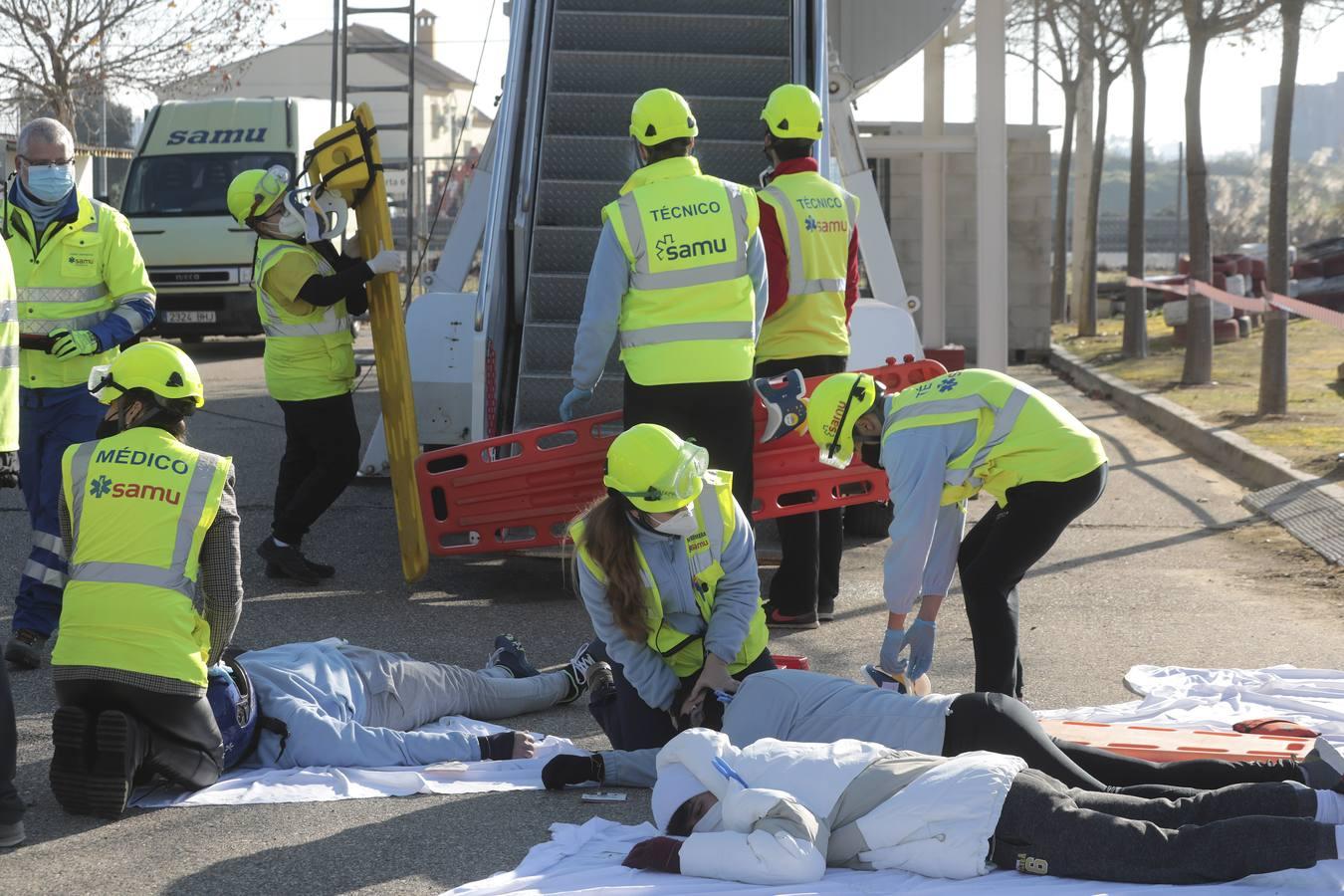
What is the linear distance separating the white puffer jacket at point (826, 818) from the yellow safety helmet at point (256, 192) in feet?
15.0

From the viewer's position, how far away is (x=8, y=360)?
5.36 metres

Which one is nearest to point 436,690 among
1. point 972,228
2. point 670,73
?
point 670,73

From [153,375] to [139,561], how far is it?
0.58m

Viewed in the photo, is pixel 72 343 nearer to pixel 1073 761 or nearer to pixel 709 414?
pixel 709 414

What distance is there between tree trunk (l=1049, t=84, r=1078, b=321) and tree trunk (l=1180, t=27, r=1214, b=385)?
10.1 metres

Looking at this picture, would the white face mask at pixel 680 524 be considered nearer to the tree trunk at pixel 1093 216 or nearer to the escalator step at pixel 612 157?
the escalator step at pixel 612 157

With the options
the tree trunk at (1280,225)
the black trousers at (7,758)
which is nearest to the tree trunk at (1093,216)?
the tree trunk at (1280,225)

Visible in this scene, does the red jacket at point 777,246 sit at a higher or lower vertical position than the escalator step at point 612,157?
lower

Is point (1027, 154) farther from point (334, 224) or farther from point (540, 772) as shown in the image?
point (540, 772)

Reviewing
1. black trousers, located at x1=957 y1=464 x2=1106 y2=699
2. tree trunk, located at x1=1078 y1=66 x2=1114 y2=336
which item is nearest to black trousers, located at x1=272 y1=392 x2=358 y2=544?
black trousers, located at x1=957 y1=464 x2=1106 y2=699

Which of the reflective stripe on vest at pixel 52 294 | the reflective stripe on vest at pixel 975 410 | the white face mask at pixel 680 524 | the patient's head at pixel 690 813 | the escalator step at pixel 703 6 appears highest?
the escalator step at pixel 703 6

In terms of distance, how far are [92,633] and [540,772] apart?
1401mm

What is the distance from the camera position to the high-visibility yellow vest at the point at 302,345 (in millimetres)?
7883

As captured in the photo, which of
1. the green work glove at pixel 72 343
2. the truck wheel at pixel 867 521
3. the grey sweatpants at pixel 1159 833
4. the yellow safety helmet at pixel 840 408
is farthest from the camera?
the truck wheel at pixel 867 521
